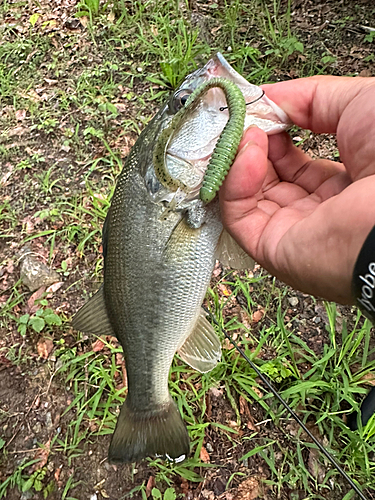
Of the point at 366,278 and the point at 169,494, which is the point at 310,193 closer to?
the point at 366,278

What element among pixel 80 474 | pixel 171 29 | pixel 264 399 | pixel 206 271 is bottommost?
pixel 80 474

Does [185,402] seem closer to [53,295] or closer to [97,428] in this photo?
[97,428]

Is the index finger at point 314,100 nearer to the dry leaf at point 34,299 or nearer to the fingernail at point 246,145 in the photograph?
the fingernail at point 246,145

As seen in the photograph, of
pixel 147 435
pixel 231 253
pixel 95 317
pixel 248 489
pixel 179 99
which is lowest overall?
pixel 248 489

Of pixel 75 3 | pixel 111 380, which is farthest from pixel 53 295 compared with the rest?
pixel 75 3

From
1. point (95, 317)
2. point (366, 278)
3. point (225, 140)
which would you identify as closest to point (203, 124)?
point (225, 140)

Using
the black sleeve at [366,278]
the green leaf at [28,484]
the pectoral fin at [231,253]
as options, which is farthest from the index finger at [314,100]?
the green leaf at [28,484]
